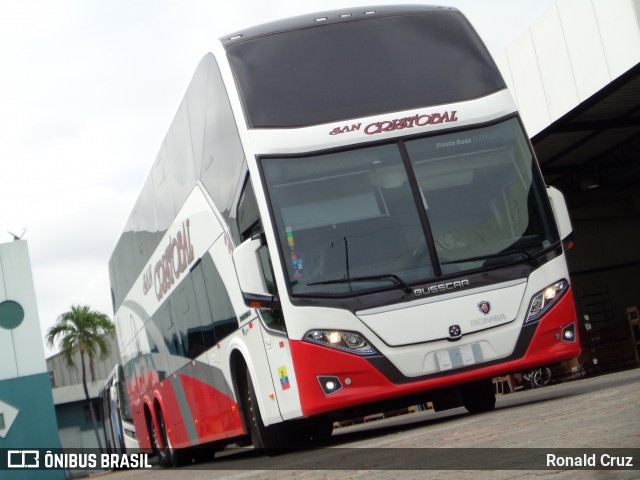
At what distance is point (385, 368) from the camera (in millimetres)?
9828

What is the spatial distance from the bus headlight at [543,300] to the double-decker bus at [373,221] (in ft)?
0.05

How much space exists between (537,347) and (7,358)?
25.3 meters

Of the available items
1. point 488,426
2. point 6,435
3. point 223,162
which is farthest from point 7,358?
point 488,426

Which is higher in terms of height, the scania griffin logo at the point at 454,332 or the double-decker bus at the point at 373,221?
the double-decker bus at the point at 373,221

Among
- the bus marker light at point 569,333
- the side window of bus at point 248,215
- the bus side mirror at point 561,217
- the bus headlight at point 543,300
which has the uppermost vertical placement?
the side window of bus at point 248,215

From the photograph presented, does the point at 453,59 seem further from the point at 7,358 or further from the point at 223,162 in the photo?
the point at 7,358

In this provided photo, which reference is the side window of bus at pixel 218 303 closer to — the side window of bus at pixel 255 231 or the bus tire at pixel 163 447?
the side window of bus at pixel 255 231

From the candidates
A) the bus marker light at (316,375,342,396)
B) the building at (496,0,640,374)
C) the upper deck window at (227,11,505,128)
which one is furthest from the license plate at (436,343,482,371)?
the building at (496,0,640,374)

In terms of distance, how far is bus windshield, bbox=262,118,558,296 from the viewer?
9945 millimetres

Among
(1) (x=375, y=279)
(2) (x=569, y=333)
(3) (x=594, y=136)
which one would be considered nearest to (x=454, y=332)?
(1) (x=375, y=279)

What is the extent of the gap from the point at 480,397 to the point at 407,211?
3.05 metres

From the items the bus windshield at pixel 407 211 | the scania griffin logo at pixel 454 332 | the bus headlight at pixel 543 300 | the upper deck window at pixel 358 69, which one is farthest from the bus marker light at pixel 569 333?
the upper deck window at pixel 358 69

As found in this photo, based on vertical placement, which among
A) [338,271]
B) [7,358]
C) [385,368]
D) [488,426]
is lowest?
[488,426]

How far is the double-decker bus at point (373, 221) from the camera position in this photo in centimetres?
988
